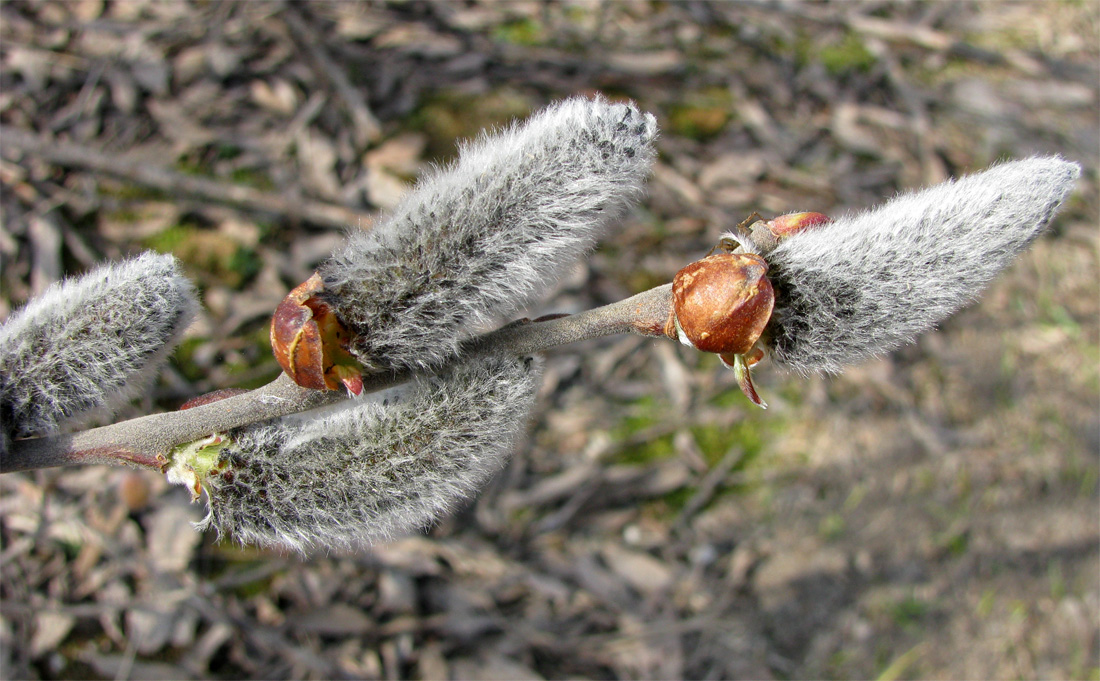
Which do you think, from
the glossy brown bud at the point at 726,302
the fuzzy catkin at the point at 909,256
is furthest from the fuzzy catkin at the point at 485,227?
the fuzzy catkin at the point at 909,256

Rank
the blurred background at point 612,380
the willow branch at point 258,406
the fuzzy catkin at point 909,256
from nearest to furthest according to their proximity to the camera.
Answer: the fuzzy catkin at point 909,256 < the willow branch at point 258,406 < the blurred background at point 612,380

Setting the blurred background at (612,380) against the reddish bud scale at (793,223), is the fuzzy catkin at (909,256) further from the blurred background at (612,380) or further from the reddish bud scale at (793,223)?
the blurred background at (612,380)

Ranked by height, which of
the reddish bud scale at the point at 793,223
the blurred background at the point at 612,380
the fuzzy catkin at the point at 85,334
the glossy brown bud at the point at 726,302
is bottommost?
the blurred background at the point at 612,380

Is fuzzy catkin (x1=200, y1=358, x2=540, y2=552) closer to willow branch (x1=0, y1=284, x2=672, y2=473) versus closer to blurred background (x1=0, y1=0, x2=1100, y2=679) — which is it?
willow branch (x1=0, y1=284, x2=672, y2=473)

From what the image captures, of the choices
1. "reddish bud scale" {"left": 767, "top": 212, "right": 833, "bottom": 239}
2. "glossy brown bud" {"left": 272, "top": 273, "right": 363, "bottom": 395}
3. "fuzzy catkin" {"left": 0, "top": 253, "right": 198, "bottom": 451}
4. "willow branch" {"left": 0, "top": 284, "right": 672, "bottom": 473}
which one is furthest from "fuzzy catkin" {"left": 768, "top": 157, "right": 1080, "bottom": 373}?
"fuzzy catkin" {"left": 0, "top": 253, "right": 198, "bottom": 451}

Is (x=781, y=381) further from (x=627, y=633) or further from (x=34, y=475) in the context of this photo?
(x=34, y=475)

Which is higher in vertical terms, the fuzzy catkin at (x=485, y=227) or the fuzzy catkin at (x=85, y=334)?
the fuzzy catkin at (x=485, y=227)
